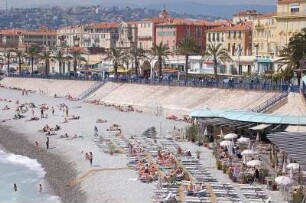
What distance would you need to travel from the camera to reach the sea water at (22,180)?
105 feet

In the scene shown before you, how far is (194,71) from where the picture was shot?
259 ft

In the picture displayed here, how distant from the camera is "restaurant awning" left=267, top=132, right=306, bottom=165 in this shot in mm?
24203

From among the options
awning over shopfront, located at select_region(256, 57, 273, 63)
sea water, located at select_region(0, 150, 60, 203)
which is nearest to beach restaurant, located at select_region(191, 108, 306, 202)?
sea water, located at select_region(0, 150, 60, 203)

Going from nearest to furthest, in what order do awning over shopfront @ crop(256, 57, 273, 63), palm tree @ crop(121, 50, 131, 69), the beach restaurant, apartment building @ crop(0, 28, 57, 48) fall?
the beach restaurant → awning over shopfront @ crop(256, 57, 273, 63) → palm tree @ crop(121, 50, 131, 69) → apartment building @ crop(0, 28, 57, 48)

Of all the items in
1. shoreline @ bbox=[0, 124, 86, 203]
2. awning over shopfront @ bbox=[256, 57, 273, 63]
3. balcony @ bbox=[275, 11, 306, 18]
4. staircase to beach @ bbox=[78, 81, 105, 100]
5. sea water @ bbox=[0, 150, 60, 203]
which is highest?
balcony @ bbox=[275, 11, 306, 18]

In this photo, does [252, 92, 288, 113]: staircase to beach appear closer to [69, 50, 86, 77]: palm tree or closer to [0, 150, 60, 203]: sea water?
[0, 150, 60, 203]: sea water

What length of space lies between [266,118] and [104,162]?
8.39 m

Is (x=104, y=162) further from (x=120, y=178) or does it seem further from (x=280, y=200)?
(x=280, y=200)

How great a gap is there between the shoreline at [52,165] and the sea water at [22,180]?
0.37 meters

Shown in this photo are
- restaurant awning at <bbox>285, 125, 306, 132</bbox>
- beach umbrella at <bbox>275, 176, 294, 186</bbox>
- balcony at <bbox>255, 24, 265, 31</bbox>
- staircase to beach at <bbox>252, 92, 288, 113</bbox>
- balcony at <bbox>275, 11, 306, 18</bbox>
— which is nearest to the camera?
beach umbrella at <bbox>275, 176, 294, 186</bbox>

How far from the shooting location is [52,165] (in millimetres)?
38719

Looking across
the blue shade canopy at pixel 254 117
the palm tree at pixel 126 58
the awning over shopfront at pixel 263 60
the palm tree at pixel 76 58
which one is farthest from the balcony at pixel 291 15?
the palm tree at pixel 76 58

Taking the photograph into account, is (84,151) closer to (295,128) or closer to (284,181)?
(295,128)

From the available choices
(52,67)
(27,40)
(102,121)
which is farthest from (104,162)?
(27,40)
